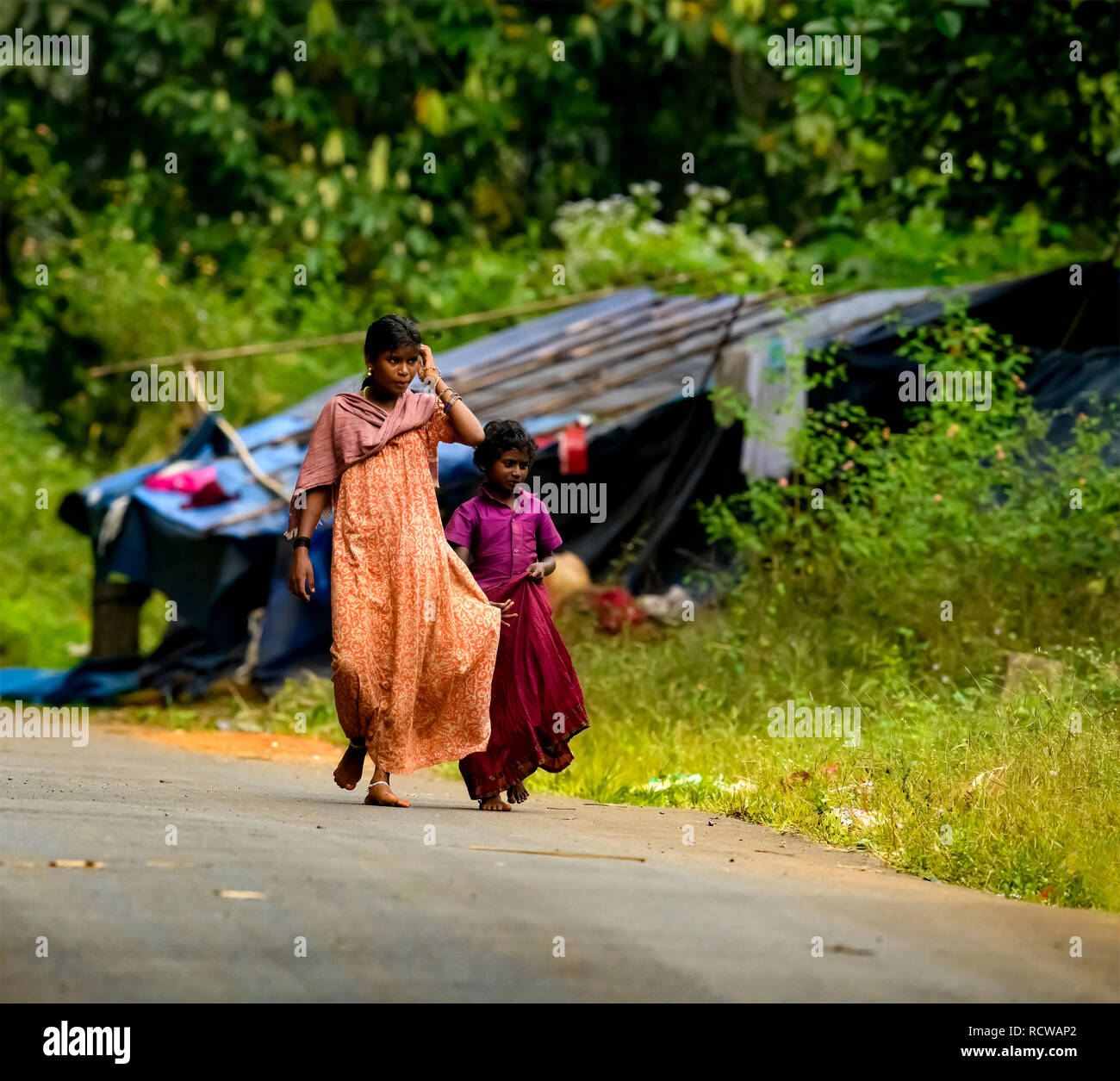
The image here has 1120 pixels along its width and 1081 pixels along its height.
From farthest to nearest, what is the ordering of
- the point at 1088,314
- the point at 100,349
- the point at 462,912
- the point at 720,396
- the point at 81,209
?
the point at 81,209 < the point at 100,349 < the point at 1088,314 < the point at 720,396 < the point at 462,912

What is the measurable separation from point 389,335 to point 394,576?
0.86 m

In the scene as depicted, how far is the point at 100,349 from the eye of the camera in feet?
69.6

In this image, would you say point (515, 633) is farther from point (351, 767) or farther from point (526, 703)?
point (351, 767)

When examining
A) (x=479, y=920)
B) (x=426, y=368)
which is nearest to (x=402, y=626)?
(x=426, y=368)

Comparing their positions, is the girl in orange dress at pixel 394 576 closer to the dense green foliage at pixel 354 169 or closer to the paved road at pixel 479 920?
the paved road at pixel 479 920

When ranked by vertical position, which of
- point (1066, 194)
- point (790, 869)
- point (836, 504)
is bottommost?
point (790, 869)

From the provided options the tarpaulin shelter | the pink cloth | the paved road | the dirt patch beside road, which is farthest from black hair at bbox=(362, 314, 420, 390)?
the pink cloth

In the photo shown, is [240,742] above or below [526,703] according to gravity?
below

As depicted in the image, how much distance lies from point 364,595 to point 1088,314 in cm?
774

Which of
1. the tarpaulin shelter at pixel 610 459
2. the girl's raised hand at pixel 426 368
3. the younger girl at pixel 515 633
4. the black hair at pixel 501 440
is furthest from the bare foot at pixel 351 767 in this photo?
the tarpaulin shelter at pixel 610 459

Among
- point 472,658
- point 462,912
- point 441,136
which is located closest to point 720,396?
point 472,658

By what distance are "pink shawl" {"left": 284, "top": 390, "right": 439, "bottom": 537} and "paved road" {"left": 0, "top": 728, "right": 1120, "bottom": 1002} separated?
1.23 m

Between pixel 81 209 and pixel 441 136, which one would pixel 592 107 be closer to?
pixel 441 136

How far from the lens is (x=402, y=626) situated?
6.66 metres
